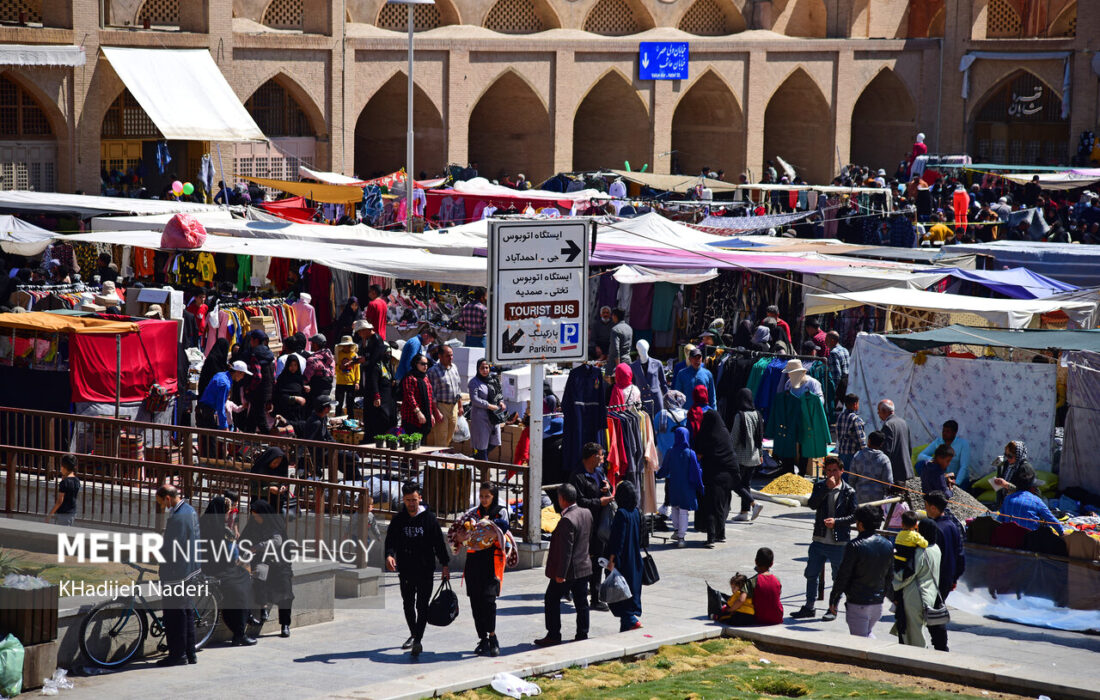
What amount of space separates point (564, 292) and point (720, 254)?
25.5ft

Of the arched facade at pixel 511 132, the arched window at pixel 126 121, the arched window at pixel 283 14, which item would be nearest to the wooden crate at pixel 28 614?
the arched window at pixel 126 121

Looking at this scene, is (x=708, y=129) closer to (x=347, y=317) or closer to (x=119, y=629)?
(x=347, y=317)

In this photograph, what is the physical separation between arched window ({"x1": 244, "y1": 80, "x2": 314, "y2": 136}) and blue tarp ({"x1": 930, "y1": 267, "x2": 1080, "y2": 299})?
759 inches

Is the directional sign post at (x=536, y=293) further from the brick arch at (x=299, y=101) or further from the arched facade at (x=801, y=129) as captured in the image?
the arched facade at (x=801, y=129)

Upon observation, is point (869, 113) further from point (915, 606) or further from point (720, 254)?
point (915, 606)

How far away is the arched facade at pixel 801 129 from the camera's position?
4128cm

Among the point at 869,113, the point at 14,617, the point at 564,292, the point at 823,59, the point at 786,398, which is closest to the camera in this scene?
the point at 14,617

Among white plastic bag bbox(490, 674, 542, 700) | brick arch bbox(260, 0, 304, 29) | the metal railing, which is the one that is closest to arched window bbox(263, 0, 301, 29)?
brick arch bbox(260, 0, 304, 29)

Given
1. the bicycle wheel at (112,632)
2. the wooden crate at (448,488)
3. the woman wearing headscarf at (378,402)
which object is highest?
the woman wearing headscarf at (378,402)

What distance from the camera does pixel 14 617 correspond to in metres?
8.35

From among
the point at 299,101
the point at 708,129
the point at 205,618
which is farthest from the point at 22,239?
Answer: the point at 708,129

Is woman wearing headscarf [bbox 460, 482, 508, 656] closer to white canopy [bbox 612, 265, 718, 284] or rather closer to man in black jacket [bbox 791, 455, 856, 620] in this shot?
man in black jacket [bbox 791, 455, 856, 620]

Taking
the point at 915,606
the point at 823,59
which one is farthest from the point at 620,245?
the point at 823,59

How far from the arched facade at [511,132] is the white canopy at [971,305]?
2223cm
